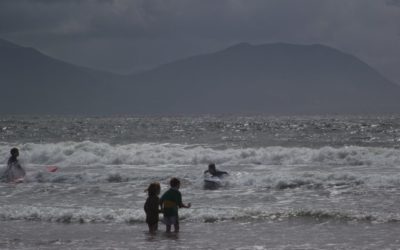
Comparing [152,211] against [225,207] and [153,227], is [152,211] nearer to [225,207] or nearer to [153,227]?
[153,227]

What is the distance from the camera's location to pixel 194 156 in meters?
33.7

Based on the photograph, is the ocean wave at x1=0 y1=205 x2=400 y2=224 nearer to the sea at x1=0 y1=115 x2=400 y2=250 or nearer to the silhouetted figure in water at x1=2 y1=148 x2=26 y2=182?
the sea at x1=0 y1=115 x2=400 y2=250

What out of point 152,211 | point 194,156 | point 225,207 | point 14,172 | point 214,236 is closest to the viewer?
point 214,236

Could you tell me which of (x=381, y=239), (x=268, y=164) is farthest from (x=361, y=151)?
(x=381, y=239)

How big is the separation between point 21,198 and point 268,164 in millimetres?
13915

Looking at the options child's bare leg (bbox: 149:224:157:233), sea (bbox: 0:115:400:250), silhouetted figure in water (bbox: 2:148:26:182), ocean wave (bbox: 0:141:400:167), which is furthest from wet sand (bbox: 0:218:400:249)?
ocean wave (bbox: 0:141:400:167)

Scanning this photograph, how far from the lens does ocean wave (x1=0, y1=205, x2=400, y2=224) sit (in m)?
16.1

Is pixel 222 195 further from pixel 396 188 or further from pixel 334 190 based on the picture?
pixel 396 188

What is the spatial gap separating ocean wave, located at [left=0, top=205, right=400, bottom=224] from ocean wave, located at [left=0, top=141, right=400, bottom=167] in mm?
13410

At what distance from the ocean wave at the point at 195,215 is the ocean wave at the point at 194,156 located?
44.0 feet

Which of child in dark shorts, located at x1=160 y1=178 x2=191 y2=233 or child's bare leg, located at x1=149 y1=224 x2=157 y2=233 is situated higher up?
child in dark shorts, located at x1=160 y1=178 x2=191 y2=233

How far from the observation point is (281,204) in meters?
18.3

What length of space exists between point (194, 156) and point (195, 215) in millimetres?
17032

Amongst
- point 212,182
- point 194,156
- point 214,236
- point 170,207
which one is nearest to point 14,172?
point 212,182
